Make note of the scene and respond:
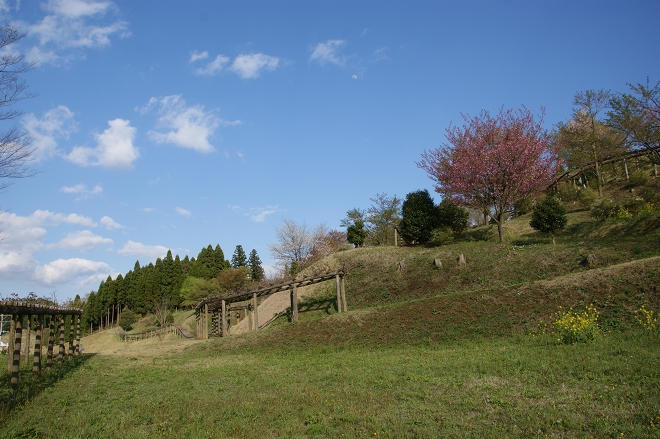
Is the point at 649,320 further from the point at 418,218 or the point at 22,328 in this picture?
the point at 418,218

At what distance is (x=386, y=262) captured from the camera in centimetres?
2541

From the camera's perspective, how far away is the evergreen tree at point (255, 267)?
62.6m

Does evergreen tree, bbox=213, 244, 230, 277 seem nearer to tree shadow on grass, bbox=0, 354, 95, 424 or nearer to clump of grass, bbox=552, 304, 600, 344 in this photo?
tree shadow on grass, bbox=0, 354, 95, 424

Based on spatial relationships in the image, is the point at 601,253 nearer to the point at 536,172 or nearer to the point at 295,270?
the point at 536,172

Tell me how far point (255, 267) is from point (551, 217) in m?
51.5

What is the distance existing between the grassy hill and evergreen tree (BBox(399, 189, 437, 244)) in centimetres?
595

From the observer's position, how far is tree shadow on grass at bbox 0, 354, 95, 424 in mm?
7516

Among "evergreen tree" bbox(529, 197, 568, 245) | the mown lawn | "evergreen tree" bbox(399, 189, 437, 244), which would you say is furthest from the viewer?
"evergreen tree" bbox(399, 189, 437, 244)

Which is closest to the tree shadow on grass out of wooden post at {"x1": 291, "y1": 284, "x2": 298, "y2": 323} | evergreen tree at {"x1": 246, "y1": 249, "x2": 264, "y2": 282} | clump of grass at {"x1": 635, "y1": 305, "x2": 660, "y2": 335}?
wooden post at {"x1": 291, "y1": 284, "x2": 298, "y2": 323}

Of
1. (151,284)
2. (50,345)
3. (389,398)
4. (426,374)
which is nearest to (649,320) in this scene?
(426,374)

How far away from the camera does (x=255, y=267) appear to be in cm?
6781

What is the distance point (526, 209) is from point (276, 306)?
2096cm

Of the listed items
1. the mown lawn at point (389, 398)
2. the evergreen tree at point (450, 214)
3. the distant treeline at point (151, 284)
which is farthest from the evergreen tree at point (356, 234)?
the distant treeline at point (151, 284)

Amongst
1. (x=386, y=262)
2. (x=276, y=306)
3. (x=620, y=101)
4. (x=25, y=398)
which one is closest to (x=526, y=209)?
(x=620, y=101)
